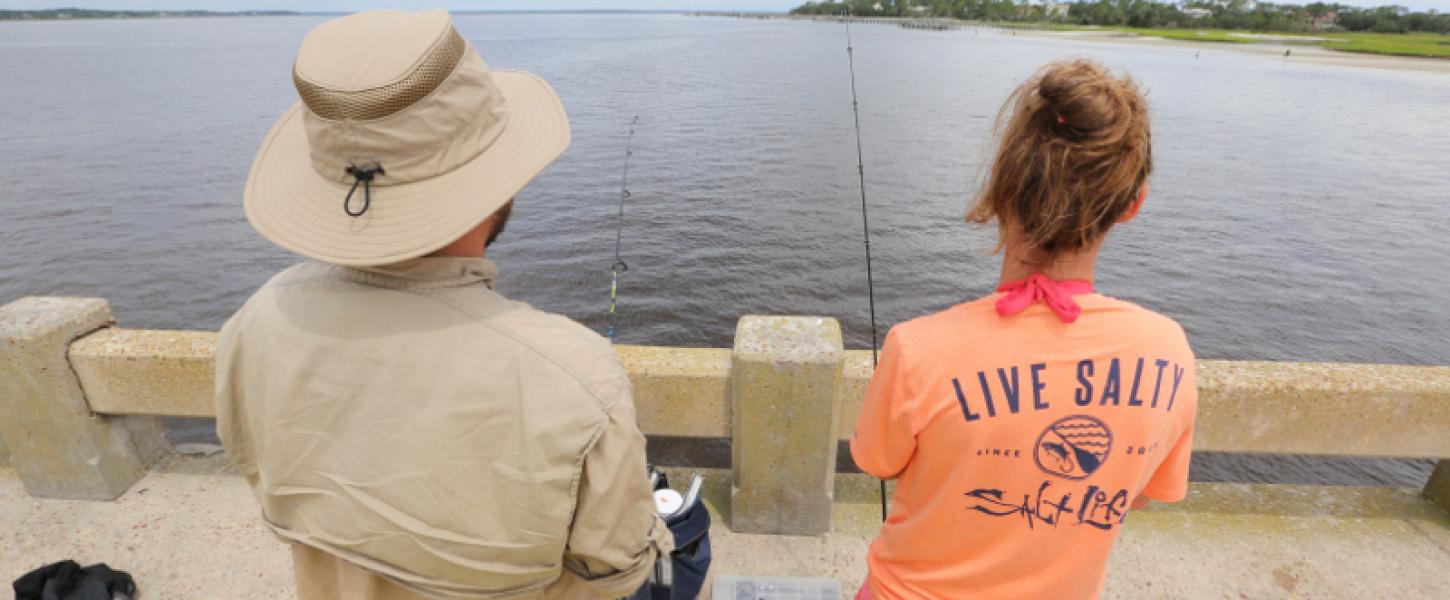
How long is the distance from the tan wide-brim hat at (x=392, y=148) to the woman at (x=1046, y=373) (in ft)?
2.93

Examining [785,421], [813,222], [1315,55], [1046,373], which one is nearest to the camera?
[1046,373]

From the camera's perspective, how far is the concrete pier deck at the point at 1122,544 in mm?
3023

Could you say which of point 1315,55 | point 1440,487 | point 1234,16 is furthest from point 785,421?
point 1234,16

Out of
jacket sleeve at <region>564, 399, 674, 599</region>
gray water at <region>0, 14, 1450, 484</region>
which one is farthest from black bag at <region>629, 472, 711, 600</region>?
gray water at <region>0, 14, 1450, 484</region>

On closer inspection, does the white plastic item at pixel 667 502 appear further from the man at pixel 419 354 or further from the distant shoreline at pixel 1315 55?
the distant shoreline at pixel 1315 55

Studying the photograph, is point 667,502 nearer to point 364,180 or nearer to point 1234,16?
point 364,180

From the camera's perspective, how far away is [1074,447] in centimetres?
140

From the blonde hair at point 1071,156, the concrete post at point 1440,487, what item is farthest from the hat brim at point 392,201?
the concrete post at point 1440,487

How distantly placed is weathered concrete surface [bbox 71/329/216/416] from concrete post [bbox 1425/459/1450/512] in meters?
5.81

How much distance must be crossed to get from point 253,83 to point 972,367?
4242cm

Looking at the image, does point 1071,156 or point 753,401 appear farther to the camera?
point 753,401

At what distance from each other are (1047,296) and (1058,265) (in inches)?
2.8

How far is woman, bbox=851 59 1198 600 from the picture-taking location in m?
1.27

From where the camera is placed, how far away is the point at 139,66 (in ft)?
155
